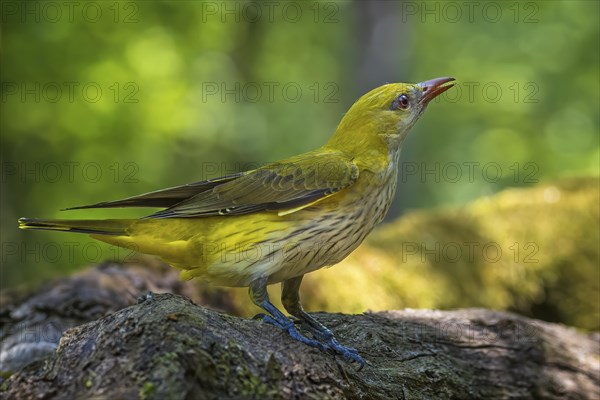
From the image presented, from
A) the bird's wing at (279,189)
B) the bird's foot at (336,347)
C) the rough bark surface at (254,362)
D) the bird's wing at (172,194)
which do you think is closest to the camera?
the rough bark surface at (254,362)

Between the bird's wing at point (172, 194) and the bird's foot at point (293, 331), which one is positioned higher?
the bird's wing at point (172, 194)

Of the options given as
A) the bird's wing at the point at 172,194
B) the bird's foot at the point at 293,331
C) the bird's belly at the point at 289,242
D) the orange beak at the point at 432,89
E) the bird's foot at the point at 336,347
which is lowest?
the bird's foot at the point at 336,347

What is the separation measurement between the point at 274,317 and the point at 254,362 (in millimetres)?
639

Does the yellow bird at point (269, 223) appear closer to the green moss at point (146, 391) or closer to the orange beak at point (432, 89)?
the orange beak at point (432, 89)

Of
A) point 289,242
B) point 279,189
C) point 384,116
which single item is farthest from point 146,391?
point 384,116

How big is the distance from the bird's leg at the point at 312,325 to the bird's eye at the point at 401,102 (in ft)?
4.29

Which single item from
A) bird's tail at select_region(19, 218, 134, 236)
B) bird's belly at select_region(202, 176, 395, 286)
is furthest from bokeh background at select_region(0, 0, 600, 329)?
bird's tail at select_region(19, 218, 134, 236)

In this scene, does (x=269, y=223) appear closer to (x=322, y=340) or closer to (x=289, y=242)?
(x=289, y=242)

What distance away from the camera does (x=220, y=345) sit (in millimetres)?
2711

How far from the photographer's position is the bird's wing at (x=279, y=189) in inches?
151

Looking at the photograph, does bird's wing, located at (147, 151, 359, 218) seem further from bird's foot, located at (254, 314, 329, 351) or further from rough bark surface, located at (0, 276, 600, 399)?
rough bark surface, located at (0, 276, 600, 399)

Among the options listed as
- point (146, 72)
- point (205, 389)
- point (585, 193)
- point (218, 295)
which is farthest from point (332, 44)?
point (205, 389)

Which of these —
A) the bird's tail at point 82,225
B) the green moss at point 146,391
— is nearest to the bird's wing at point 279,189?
the bird's tail at point 82,225

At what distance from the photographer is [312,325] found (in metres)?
3.77
